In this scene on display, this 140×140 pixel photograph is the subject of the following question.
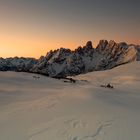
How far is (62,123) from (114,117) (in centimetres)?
188

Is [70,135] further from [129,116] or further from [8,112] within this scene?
[8,112]

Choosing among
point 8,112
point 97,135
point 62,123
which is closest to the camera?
point 97,135

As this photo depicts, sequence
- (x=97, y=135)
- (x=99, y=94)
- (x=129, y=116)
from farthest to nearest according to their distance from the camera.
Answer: (x=99, y=94) → (x=129, y=116) → (x=97, y=135)

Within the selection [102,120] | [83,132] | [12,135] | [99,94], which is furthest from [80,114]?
[99,94]

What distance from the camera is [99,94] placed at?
1549 cm

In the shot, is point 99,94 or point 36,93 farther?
point 36,93

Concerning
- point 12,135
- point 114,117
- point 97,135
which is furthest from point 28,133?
point 114,117

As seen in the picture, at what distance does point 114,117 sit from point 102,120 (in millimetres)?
586

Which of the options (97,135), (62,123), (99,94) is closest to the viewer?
(97,135)

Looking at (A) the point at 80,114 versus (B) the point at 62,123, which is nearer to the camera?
(B) the point at 62,123

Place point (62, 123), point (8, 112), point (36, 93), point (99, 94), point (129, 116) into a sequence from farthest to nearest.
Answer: point (36, 93), point (99, 94), point (8, 112), point (129, 116), point (62, 123)

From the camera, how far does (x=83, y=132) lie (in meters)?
9.50

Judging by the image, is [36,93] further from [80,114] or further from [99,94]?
[80,114]

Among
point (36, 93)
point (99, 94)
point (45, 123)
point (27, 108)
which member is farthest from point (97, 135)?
point (36, 93)
